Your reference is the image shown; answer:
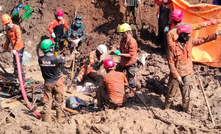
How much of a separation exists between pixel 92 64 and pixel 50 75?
7.72 feet

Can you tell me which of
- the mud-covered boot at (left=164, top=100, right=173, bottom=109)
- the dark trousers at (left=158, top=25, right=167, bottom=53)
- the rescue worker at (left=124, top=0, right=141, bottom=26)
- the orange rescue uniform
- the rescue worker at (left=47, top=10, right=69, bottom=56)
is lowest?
the mud-covered boot at (left=164, top=100, right=173, bottom=109)

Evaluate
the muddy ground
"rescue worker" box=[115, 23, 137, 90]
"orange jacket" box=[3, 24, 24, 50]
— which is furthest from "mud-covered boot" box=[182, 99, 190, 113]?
"orange jacket" box=[3, 24, 24, 50]

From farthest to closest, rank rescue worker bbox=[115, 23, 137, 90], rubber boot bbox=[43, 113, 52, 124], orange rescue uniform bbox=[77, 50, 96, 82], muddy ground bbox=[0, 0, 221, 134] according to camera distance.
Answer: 1. orange rescue uniform bbox=[77, 50, 96, 82]
2. rescue worker bbox=[115, 23, 137, 90]
3. rubber boot bbox=[43, 113, 52, 124]
4. muddy ground bbox=[0, 0, 221, 134]

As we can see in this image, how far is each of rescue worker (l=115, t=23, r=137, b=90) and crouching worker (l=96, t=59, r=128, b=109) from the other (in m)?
0.82

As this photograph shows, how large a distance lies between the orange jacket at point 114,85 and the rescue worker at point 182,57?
1.12 meters

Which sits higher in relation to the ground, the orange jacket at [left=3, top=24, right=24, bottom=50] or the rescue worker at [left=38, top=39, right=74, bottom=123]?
the orange jacket at [left=3, top=24, right=24, bottom=50]

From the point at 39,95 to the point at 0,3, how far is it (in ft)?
19.7

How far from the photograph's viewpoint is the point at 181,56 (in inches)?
207

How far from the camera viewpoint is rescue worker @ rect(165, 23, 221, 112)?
16.7ft

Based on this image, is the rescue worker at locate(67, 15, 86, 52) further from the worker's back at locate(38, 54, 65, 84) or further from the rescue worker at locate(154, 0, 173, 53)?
the worker's back at locate(38, 54, 65, 84)

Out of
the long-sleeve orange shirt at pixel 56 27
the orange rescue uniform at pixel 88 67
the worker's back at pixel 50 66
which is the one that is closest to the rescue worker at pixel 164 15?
the orange rescue uniform at pixel 88 67

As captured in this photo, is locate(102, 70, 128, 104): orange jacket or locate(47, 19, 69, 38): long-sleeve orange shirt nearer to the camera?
locate(102, 70, 128, 104): orange jacket

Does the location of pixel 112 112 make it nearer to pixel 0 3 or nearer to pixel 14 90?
pixel 14 90

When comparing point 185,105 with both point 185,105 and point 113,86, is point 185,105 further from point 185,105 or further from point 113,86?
point 113,86
